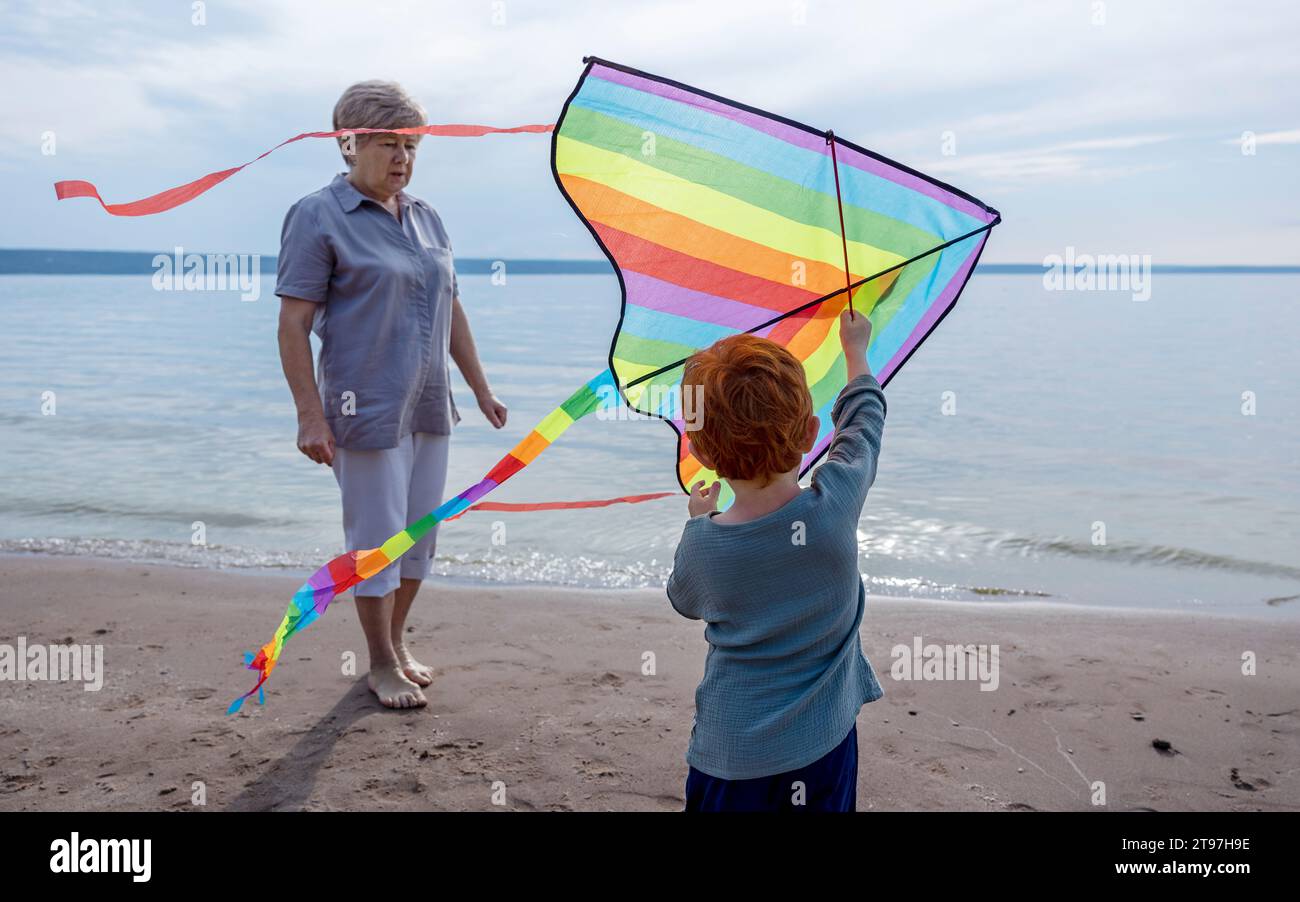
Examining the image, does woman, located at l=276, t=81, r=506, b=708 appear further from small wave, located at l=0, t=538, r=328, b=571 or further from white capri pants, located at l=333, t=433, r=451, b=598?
small wave, located at l=0, t=538, r=328, b=571

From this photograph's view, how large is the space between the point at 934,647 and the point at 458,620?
226 cm

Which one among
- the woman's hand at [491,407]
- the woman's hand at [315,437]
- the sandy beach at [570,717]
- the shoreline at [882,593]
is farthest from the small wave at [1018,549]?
the woman's hand at [315,437]

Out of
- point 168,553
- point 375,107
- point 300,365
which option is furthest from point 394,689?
point 168,553

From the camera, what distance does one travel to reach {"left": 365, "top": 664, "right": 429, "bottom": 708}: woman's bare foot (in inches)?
155

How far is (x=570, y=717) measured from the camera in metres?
3.89

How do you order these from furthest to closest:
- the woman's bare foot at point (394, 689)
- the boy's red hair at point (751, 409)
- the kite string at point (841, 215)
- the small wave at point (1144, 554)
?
the small wave at point (1144, 554), the woman's bare foot at point (394, 689), the kite string at point (841, 215), the boy's red hair at point (751, 409)

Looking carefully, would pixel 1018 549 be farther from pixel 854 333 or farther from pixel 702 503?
pixel 702 503

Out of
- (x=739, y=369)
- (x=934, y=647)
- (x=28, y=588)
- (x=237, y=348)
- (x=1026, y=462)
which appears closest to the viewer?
(x=739, y=369)

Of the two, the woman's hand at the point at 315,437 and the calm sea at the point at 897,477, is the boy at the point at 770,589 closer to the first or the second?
the woman's hand at the point at 315,437

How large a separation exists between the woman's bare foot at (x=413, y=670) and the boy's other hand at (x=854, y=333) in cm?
238

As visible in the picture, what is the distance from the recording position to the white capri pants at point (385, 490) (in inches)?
146
